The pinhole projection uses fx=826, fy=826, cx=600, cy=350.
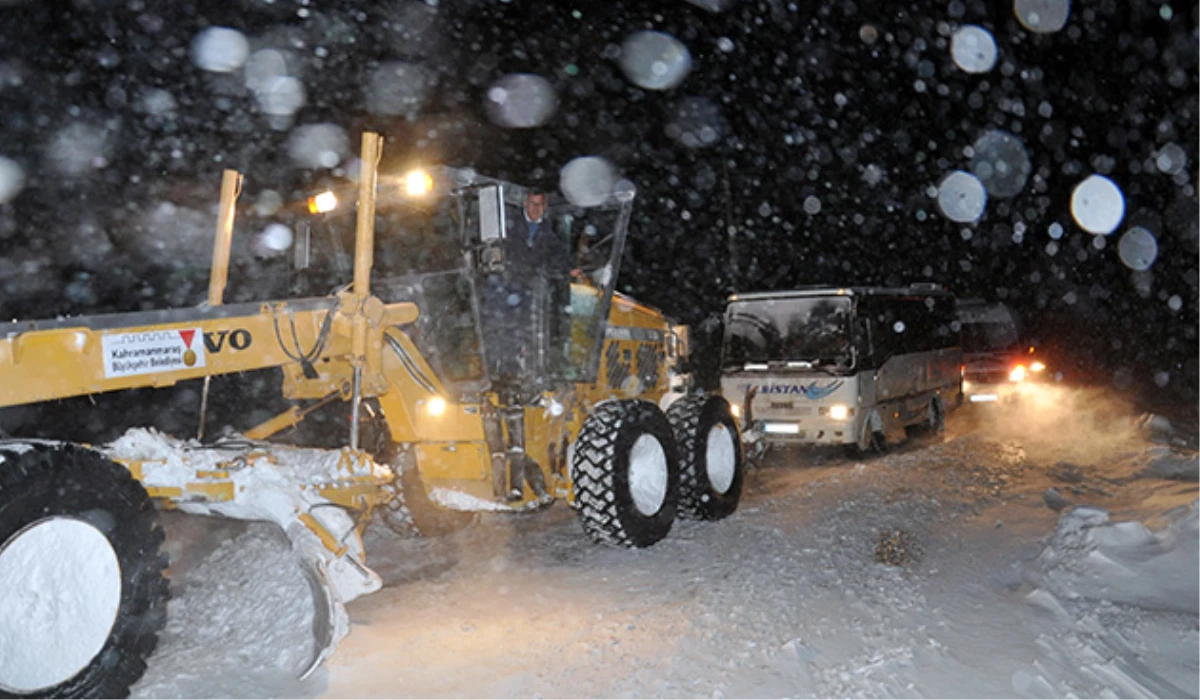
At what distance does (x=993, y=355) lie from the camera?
53.5ft

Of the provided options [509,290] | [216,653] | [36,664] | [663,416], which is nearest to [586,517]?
[663,416]

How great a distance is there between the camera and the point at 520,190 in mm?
6281

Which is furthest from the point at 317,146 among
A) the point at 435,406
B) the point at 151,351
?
the point at 151,351

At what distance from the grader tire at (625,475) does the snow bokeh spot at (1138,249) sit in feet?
158

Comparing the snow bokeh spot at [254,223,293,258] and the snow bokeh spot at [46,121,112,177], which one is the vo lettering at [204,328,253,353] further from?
the snow bokeh spot at [46,121,112,177]

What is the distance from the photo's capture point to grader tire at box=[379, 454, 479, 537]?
253 inches

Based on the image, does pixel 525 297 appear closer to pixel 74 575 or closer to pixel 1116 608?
pixel 74 575

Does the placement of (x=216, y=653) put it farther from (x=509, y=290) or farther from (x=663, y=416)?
(x=663, y=416)

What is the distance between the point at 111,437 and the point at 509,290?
3197mm

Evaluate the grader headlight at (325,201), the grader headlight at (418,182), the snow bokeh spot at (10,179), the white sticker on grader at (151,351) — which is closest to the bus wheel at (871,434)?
the grader headlight at (418,182)

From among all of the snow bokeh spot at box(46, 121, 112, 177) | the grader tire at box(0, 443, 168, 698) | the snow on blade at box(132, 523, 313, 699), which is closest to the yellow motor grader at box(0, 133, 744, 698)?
the grader tire at box(0, 443, 168, 698)

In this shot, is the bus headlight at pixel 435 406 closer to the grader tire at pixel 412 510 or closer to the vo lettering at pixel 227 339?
the grader tire at pixel 412 510

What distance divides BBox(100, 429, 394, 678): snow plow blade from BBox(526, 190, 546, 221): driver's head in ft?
8.77

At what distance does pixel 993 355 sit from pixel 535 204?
512 inches
